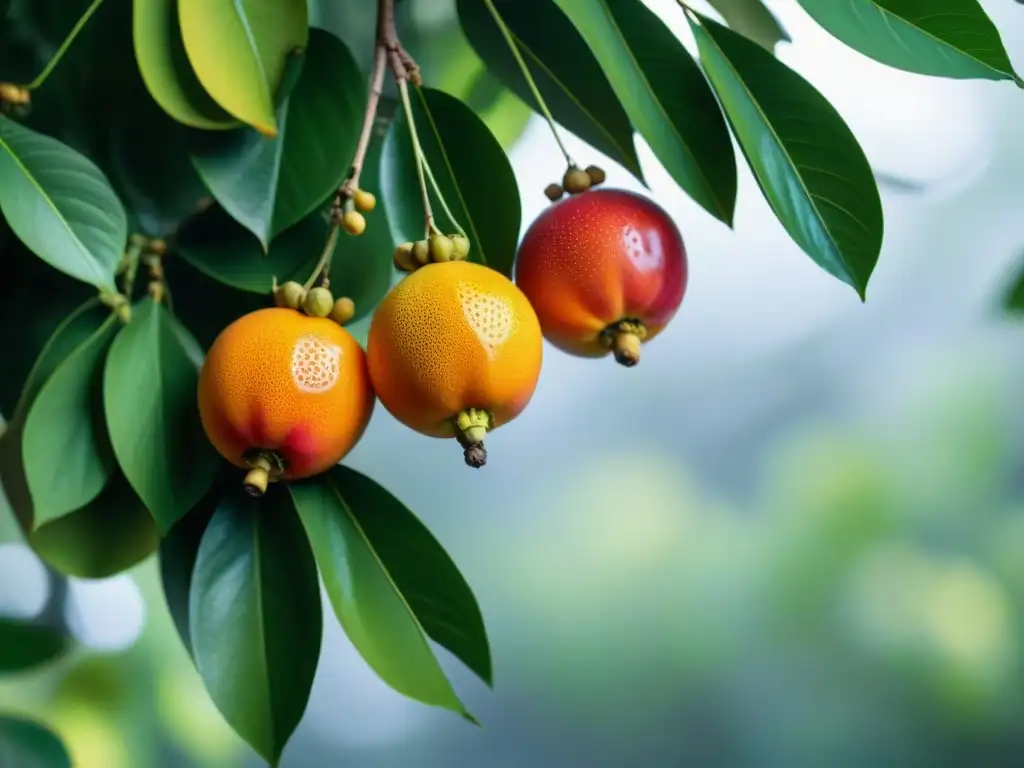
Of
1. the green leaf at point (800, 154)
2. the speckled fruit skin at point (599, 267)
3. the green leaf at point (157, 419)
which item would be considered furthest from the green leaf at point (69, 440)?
the green leaf at point (800, 154)

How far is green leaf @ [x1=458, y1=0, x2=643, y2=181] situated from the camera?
0.59 meters

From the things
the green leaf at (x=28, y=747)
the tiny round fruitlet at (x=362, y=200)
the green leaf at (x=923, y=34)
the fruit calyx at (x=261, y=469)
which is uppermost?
the green leaf at (x=923, y=34)

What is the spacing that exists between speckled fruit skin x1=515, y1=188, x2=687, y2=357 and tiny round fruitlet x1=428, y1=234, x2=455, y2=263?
56 millimetres

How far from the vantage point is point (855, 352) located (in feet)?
2.72

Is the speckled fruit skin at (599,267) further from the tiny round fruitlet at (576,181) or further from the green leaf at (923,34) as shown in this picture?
the green leaf at (923,34)

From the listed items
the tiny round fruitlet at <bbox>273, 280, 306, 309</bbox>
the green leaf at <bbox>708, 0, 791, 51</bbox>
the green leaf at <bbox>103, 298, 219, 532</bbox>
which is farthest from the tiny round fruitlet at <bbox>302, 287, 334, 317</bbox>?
the green leaf at <bbox>708, 0, 791, 51</bbox>

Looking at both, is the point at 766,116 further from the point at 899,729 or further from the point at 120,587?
the point at 120,587

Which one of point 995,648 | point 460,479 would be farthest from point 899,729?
point 460,479

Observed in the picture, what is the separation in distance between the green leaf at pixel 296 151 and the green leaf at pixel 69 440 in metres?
0.12

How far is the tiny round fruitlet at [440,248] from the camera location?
47cm

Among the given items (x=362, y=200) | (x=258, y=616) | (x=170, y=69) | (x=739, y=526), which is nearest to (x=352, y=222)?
(x=362, y=200)

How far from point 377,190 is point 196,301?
6.4 inches

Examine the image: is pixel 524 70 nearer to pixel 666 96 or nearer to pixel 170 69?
pixel 666 96

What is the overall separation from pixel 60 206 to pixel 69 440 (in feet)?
0.44
